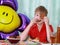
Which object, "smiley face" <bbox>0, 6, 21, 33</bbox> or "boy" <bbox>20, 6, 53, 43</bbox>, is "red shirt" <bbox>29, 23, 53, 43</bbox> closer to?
"boy" <bbox>20, 6, 53, 43</bbox>

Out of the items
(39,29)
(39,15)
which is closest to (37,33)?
(39,29)

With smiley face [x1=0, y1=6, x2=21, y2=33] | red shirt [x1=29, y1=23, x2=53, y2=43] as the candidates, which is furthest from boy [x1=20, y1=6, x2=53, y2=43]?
smiley face [x1=0, y1=6, x2=21, y2=33]

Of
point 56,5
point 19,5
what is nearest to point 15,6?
point 19,5

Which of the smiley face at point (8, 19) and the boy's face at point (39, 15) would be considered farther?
the smiley face at point (8, 19)

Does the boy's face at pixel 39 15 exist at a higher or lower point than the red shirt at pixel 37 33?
higher

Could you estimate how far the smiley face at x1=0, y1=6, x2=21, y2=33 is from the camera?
183cm

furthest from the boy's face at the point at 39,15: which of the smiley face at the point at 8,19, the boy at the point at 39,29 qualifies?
the smiley face at the point at 8,19

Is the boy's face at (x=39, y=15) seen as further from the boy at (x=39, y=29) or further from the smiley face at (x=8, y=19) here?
the smiley face at (x=8, y=19)

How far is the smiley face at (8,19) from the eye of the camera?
183 centimetres

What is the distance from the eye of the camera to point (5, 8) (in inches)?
74.1

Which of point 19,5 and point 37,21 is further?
point 19,5

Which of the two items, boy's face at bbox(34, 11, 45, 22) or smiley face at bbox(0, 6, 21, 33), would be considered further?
smiley face at bbox(0, 6, 21, 33)

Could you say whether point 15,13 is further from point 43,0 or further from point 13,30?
point 43,0

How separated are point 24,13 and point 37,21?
0.37 m
